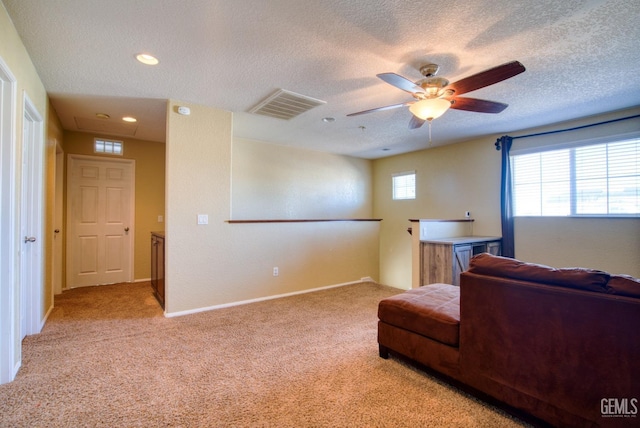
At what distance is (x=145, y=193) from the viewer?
518 cm

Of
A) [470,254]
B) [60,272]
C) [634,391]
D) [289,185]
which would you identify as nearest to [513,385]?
[634,391]

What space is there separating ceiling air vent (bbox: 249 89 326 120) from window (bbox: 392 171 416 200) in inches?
126

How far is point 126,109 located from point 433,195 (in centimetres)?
512

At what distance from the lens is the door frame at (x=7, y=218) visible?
77.8 inches

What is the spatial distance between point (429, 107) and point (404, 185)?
391 cm

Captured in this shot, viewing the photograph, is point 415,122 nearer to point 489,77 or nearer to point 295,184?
point 489,77

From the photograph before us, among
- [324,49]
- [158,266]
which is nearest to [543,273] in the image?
[324,49]

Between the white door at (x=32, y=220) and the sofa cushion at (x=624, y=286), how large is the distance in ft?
13.9

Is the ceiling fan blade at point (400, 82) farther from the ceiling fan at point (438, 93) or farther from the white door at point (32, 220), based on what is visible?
the white door at point (32, 220)

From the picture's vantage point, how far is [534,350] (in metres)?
1.57

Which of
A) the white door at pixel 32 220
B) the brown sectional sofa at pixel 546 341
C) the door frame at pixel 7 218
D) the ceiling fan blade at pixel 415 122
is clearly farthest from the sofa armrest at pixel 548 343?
the white door at pixel 32 220

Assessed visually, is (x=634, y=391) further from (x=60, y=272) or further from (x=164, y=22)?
(x=60, y=272)

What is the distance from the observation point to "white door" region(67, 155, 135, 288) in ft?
15.3

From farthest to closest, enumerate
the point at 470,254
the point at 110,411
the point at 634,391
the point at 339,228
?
the point at 339,228
the point at 470,254
the point at 110,411
the point at 634,391
